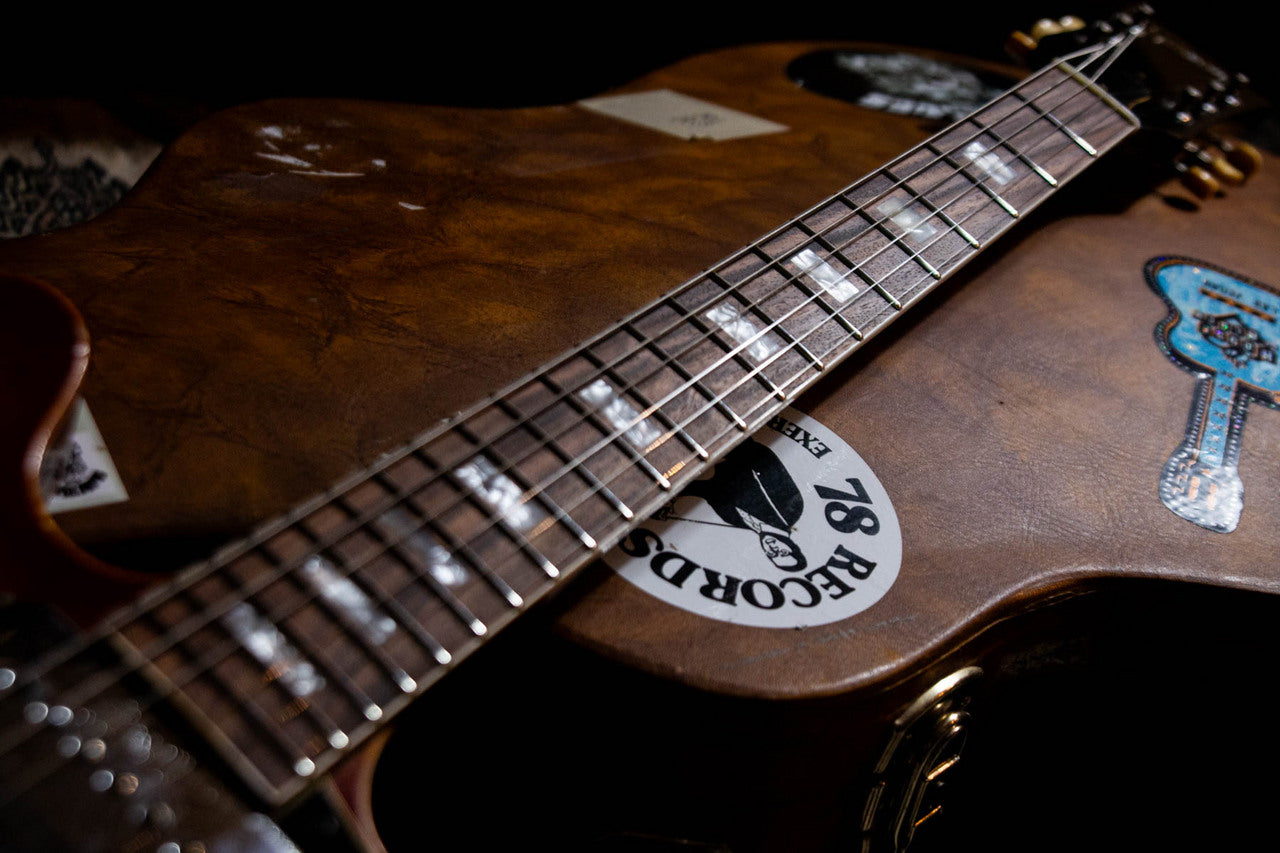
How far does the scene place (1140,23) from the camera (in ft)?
3.82

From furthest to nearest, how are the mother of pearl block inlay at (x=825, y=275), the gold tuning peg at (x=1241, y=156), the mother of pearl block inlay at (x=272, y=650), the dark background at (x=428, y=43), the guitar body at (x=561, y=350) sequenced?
the dark background at (x=428, y=43) → the gold tuning peg at (x=1241, y=156) → the mother of pearl block inlay at (x=825, y=275) → the guitar body at (x=561, y=350) → the mother of pearl block inlay at (x=272, y=650)

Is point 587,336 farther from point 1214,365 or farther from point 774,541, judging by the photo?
point 1214,365

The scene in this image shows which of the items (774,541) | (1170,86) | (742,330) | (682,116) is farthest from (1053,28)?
(774,541)

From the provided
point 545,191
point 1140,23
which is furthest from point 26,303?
point 1140,23

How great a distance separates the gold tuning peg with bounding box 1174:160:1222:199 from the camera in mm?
1126

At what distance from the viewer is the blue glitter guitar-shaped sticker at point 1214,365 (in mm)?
701

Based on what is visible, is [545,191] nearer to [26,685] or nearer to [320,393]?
[320,393]

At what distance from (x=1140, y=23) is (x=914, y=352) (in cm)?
78

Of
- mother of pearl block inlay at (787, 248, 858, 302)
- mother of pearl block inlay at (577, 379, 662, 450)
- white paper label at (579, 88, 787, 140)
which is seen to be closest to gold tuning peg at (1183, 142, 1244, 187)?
white paper label at (579, 88, 787, 140)

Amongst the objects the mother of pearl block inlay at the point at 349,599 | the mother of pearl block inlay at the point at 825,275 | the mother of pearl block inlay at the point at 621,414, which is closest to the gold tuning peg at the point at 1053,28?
the mother of pearl block inlay at the point at 825,275

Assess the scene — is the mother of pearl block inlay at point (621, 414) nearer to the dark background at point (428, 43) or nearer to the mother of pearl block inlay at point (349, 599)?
the mother of pearl block inlay at point (349, 599)

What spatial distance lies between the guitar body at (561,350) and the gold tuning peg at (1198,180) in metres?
0.28

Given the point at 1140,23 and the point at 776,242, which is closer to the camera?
the point at 776,242

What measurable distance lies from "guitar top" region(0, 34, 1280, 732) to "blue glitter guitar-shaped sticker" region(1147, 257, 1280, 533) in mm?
15
